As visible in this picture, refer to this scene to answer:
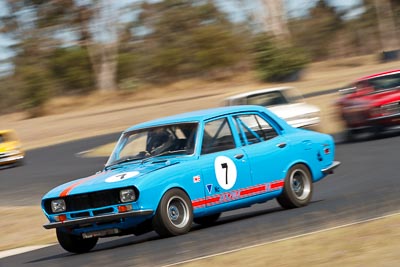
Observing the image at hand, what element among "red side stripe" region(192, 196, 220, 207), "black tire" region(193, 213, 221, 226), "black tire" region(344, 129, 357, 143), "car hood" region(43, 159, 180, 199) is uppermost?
"car hood" region(43, 159, 180, 199)

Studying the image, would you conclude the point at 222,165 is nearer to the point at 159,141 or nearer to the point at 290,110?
the point at 159,141

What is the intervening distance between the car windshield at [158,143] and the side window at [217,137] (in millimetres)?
160

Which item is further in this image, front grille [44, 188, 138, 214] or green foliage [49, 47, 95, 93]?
green foliage [49, 47, 95, 93]

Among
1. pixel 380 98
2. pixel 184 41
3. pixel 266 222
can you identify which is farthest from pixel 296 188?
pixel 184 41

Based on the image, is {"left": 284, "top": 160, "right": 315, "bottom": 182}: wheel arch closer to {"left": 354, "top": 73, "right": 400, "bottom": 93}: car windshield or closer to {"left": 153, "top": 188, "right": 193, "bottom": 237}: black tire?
{"left": 153, "top": 188, "right": 193, "bottom": 237}: black tire

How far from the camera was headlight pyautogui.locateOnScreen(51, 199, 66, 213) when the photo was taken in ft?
32.2

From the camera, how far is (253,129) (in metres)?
11.2

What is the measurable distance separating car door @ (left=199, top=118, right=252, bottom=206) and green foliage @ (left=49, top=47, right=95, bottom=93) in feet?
183

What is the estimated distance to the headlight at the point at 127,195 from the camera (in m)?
9.42

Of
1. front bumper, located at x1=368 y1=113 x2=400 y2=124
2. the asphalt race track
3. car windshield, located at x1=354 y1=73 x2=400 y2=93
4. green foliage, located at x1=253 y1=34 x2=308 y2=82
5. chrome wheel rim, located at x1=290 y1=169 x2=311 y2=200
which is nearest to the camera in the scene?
the asphalt race track

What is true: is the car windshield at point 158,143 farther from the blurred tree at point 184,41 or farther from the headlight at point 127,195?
the blurred tree at point 184,41

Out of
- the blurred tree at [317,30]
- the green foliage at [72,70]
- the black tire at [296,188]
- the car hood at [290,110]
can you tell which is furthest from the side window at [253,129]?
the blurred tree at [317,30]

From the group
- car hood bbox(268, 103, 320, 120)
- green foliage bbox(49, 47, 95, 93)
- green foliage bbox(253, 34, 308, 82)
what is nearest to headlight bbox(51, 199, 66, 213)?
car hood bbox(268, 103, 320, 120)

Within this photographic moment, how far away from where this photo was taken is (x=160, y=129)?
10.7 metres
